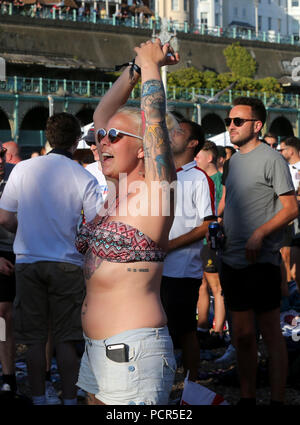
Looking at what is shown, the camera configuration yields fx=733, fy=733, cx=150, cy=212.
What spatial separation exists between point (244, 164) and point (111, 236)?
2332 millimetres

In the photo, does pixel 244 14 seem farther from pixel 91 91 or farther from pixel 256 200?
pixel 256 200

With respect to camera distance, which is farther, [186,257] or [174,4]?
[174,4]

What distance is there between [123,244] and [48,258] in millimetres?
2099

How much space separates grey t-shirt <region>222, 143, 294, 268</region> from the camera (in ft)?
15.9

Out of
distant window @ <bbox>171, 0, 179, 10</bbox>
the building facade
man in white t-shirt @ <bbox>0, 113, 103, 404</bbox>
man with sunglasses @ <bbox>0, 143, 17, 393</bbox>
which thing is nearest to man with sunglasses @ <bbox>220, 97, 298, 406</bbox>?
man in white t-shirt @ <bbox>0, 113, 103, 404</bbox>

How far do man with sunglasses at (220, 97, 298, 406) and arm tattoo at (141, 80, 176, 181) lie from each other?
2.08 meters

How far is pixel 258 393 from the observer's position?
5.52m

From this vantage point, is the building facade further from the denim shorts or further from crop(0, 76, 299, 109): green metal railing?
the denim shorts

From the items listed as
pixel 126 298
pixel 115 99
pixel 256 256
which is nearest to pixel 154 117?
pixel 115 99

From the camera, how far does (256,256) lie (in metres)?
4.78
